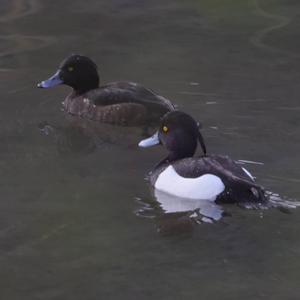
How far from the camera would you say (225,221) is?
812 cm

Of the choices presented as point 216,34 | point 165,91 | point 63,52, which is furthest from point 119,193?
point 216,34

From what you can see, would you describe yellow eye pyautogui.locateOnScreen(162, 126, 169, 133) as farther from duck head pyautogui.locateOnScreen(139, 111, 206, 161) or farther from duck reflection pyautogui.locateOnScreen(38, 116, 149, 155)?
duck reflection pyautogui.locateOnScreen(38, 116, 149, 155)

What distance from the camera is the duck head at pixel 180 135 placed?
903cm

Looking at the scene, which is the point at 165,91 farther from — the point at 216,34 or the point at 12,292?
the point at 12,292

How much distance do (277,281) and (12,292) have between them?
1.75 meters

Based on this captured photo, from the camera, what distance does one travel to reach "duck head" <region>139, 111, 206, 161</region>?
9.03 metres

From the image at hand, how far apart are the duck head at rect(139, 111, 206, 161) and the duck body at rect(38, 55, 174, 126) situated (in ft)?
5.70

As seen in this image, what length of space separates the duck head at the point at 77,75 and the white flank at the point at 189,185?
9.91 feet

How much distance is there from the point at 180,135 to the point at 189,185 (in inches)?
24.7

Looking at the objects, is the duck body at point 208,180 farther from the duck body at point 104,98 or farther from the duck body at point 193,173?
the duck body at point 104,98

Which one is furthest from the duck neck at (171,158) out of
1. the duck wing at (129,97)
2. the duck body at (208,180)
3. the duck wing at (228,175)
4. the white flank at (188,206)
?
the duck wing at (129,97)

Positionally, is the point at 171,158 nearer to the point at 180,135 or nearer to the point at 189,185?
the point at 180,135

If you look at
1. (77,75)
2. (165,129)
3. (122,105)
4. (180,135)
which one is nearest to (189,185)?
(180,135)

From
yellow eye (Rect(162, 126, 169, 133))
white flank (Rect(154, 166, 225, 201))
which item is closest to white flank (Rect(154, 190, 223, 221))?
white flank (Rect(154, 166, 225, 201))
